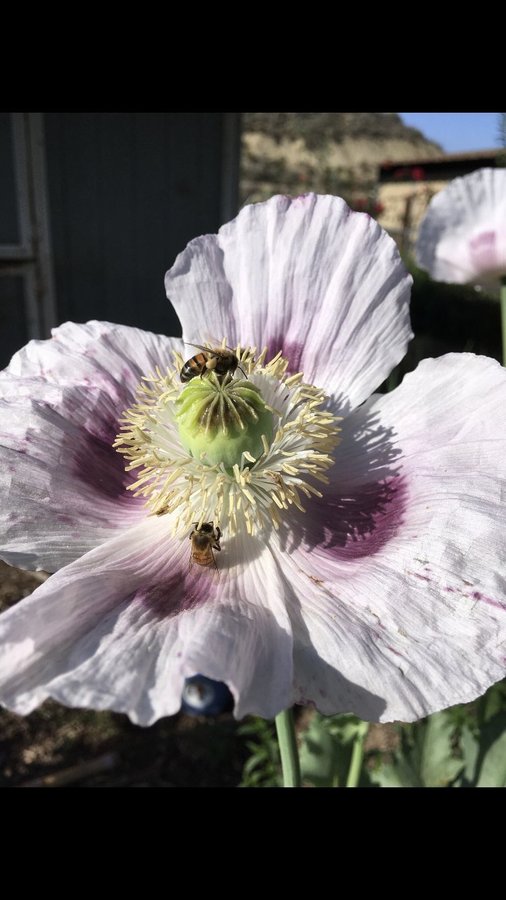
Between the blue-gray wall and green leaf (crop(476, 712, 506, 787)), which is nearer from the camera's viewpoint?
green leaf (crop(476, 712, 506, 787))

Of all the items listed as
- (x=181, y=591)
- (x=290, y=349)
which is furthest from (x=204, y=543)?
(x=290, y=349)

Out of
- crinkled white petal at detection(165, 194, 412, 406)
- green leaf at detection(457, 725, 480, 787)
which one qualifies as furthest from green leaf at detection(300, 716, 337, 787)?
crinkled white petal at detection(165, 194, 412, 406)

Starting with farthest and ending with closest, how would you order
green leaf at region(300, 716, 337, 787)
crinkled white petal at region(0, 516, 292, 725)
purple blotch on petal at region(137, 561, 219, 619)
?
green leaf at region(300, 716, 337, 787) → purple blotch on petal at region(137, 561, 219, 619) → crinkled white petal at region(0, 516, 292, 725)

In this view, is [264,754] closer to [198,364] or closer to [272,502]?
[272,502]

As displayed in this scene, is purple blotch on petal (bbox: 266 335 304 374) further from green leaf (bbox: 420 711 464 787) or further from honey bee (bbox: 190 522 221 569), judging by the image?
green leaf (bbox: 420 711 464 787)

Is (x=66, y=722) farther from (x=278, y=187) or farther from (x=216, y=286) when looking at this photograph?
(x=278, y=187)

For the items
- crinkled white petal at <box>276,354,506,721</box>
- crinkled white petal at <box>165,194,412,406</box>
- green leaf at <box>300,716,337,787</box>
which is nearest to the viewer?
crinkled white petal at <box>276,354,506,721</box>

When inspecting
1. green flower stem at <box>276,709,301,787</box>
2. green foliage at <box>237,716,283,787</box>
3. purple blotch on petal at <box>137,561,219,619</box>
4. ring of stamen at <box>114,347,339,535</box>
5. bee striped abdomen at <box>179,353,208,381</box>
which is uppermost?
bee striped abdomen at <box>179,353,208,381</box>

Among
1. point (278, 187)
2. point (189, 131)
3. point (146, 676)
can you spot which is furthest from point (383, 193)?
point (146, 676)
